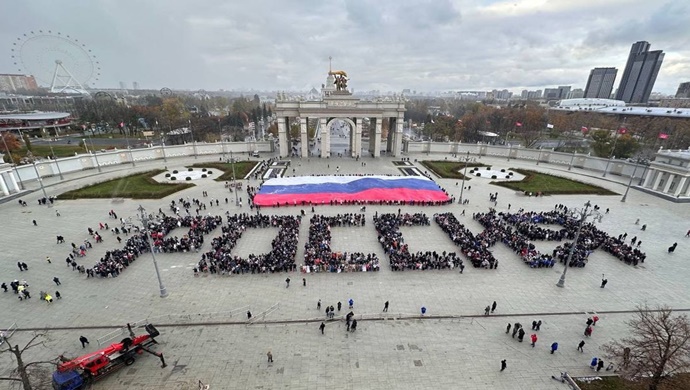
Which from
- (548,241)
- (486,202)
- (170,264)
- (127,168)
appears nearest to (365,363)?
(170,264)

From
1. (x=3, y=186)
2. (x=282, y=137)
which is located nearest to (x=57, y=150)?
(x=3, y=186)

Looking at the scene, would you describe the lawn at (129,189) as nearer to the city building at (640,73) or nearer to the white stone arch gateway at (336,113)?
the white stone arch gateway at (336,113)

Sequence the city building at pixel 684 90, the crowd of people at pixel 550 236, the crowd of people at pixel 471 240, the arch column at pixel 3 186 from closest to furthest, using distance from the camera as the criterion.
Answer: the crowd of people at pixel 471 240
the crowd of people at pixel 550 236
the arch column at pixel 3 186
the city building at pixel 684 90

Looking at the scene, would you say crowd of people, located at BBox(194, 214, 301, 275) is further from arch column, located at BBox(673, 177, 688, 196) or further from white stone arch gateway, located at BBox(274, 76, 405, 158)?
arch column, located at BBox(673, 177, 688, 196)

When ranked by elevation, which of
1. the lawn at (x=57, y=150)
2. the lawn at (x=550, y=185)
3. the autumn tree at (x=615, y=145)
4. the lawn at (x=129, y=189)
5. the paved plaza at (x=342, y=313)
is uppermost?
the autumn tree at (x=615, y=145)

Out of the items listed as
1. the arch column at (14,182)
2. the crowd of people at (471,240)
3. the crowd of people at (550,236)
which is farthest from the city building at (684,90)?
the arch column at (14,182)

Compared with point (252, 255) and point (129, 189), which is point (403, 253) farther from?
point (129, 189)

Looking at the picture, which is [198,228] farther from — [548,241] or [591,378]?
[548,241]

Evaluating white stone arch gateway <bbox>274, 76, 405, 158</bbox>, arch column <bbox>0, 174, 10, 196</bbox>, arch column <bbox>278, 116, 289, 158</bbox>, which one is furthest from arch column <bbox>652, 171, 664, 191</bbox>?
arch column <bbox>0, 174, 10, 196</bbox>
